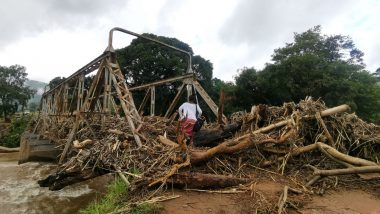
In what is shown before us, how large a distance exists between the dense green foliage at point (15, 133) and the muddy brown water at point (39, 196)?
14086 millimetres

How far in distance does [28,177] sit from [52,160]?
6.53ft

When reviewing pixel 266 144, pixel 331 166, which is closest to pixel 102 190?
pixel 266 144

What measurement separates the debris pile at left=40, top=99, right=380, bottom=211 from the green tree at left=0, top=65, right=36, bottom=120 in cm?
3393

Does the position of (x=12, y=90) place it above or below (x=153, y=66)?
below

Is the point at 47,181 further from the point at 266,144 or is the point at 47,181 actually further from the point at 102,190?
the point at 266,144

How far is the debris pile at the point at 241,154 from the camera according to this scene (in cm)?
462

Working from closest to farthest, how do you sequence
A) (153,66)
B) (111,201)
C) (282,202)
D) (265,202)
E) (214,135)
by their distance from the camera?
(282,202), (265,202), (111,201), (214,135), (153,66)

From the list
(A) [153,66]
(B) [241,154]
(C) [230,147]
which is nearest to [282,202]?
A: (C) [230,147]

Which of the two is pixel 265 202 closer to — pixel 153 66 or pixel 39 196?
pixel 39 196

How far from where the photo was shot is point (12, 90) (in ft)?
117

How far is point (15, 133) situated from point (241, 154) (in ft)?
77.3

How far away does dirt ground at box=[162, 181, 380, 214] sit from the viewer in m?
3.94

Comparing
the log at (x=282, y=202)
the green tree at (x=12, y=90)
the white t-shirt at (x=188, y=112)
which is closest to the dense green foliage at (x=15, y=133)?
the green tree at (x=12, y=90)

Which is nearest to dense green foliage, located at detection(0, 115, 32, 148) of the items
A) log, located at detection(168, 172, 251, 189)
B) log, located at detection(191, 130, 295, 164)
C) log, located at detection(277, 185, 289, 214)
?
log, located at detection(191, 130, 295, 164)
